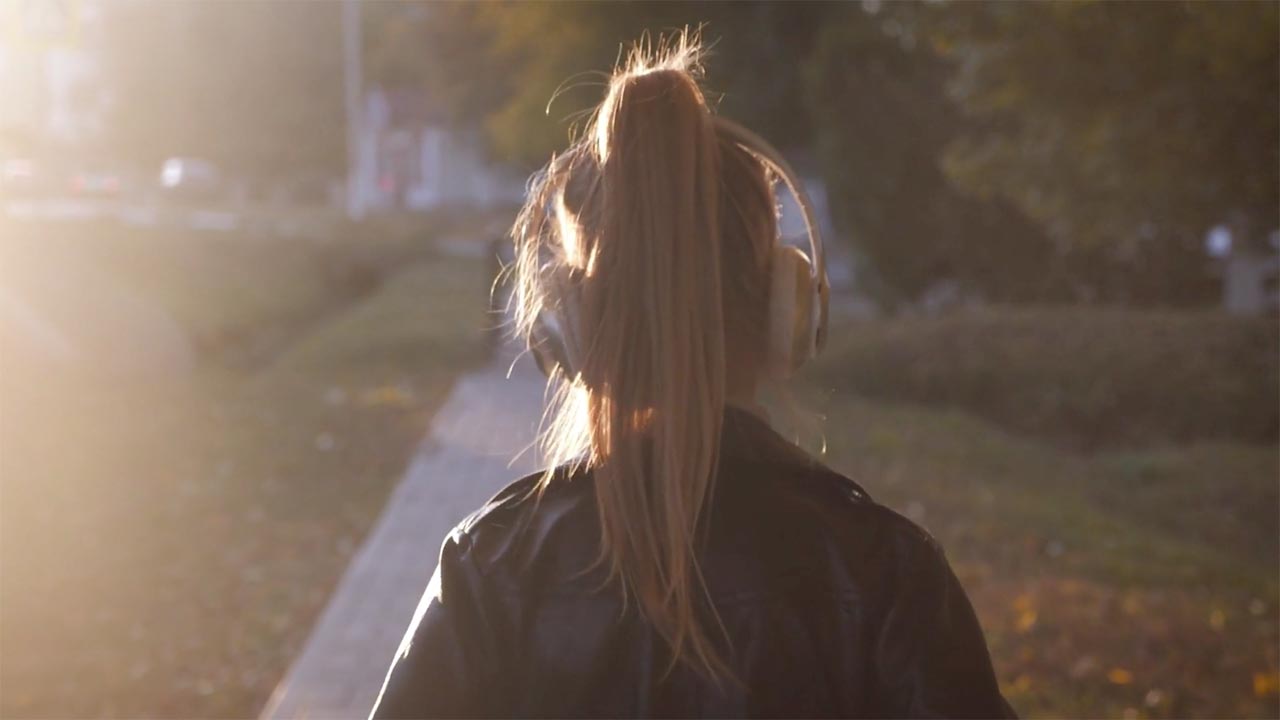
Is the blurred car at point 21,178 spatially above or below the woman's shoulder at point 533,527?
below

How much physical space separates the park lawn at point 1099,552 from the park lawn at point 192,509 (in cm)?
265

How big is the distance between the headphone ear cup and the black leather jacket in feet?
0.54

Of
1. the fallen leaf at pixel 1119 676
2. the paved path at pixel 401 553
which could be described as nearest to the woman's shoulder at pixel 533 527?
the paved path at pixel 401 553

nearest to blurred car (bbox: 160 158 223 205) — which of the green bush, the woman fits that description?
the green bush

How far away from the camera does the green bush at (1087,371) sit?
39.2ft

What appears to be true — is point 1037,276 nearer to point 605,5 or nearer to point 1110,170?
point 605,5

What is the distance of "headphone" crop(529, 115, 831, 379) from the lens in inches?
78.0

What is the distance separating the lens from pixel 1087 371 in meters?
12.7

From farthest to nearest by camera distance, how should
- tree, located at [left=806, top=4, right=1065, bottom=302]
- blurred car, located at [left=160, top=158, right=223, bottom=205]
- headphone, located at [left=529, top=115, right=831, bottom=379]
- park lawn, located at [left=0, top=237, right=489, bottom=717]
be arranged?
1. blurred car, located at [left=160, top=158, right=223, bottom=205]
2. tree, located at [left=806, top=4, right=1065, bottom=302]
3. park lawn, located at [left=0, top=237, right=489, bottom=717]
4. headphone, located at [left=529, top=115, right=831, bottom=379]

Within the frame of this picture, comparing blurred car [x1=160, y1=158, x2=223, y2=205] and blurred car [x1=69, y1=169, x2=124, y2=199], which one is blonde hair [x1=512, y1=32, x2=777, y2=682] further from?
blurred car [x1=160, y1=158, x2=223, y2=205]

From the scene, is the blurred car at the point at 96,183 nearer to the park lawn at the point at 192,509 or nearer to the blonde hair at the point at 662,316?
the park lawn at the point at 192,509

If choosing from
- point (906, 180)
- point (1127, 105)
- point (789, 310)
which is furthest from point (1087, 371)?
point (789, 310)

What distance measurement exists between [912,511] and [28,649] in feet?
15.1

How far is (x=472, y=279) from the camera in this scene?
25.8m
